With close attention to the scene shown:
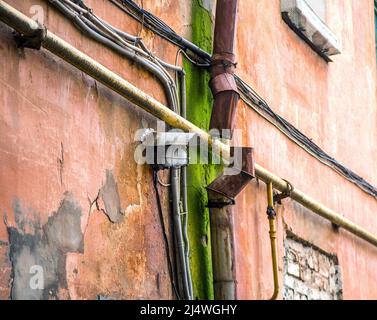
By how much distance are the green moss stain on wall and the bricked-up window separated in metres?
1.20

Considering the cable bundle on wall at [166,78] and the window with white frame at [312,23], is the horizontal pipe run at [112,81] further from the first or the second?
the window with white frame at [312,23]

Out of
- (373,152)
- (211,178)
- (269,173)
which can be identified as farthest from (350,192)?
(211,178)

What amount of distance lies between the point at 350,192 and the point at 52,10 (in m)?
4.16

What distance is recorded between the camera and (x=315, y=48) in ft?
28.3

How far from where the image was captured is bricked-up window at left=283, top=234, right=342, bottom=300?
7.61 metres

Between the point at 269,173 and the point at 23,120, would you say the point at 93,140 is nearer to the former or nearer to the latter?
the point at 23,120

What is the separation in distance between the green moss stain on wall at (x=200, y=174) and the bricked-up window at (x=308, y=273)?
1198mm

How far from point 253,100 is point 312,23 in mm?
1252

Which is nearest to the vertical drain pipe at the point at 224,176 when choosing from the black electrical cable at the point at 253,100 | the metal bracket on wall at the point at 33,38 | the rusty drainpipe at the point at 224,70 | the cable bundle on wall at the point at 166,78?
the rusty drainpipe at the point at 224,70

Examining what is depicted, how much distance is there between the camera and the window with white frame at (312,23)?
8055 mm

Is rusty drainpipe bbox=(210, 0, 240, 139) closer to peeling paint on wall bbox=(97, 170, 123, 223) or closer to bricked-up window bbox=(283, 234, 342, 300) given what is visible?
peeling paint on wall bbox=(97, 170, 123, 223)

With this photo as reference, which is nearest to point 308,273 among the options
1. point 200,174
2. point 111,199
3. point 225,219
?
point 225,219

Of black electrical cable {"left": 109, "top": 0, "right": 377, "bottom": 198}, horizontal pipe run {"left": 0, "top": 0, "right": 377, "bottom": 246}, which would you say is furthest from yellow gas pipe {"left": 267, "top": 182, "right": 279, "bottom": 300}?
black electrical cable {"left": 109, "top": 0, "right": 377, "bottom": 198}

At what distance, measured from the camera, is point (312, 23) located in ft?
27.2
